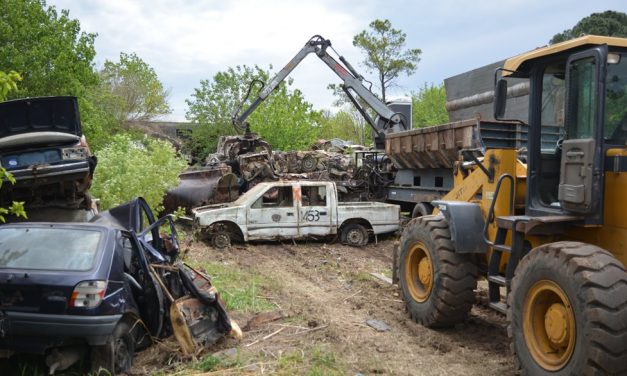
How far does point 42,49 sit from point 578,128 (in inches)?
628

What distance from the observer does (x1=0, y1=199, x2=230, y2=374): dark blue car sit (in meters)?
5.00

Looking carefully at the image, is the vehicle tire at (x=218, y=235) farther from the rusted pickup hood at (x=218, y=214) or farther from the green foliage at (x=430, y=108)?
the green foliage at (x=430, y=108)

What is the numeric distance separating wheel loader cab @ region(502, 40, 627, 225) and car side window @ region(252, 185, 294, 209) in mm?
8786

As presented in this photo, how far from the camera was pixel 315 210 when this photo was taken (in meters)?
13.9

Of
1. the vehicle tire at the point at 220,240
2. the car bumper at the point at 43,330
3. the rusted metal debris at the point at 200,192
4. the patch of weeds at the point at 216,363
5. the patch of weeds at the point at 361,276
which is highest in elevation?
the rusted metal debris at the point at 200,192

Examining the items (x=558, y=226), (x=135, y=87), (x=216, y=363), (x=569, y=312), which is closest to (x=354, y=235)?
(x=216, y=363)

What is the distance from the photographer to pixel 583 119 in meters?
4.88

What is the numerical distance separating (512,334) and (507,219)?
3.72ft

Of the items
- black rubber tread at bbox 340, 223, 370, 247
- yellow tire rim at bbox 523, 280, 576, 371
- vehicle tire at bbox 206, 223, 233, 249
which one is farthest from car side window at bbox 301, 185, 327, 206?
yellow tire rim at bbox 523, 280, 576, 371

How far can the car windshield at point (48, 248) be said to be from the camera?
538 cm

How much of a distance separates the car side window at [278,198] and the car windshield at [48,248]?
8120 mm

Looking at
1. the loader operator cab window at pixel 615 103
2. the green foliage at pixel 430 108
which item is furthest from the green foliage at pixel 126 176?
the green foliage at pixel 430 108

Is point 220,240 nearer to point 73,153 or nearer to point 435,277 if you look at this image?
point 73,153

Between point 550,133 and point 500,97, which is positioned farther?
point 550,133
